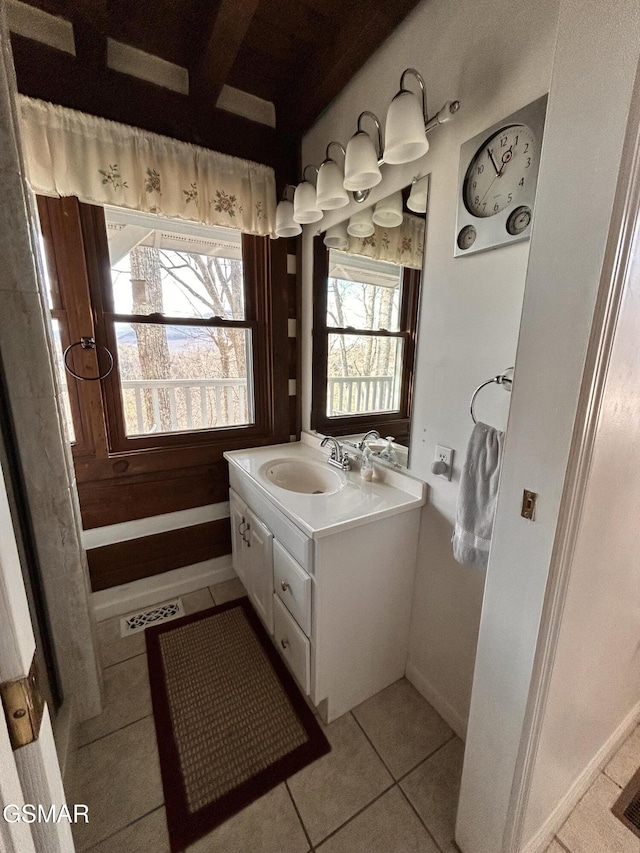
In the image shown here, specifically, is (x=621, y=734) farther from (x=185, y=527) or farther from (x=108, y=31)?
(x=108, y=31)

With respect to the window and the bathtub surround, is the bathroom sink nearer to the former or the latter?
the window

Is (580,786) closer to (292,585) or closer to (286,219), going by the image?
(292,585)

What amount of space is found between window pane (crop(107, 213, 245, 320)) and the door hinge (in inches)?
64.6

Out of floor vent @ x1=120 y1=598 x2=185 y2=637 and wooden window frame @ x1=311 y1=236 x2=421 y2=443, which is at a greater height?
wooden window frame @ x1=311 y1=236 x2=421 y2=443

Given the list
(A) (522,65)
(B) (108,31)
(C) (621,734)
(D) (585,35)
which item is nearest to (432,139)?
(A) (522,65)

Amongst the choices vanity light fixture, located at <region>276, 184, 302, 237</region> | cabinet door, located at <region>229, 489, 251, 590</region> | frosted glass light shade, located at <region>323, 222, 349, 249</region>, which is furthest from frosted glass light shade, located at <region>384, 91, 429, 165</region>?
cabinet door, located at <region>229, 489, 251, 590</region>

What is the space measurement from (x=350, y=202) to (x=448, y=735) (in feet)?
7.23

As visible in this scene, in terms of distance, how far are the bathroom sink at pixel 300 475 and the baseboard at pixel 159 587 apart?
0.73 m

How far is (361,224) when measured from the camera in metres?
1.50

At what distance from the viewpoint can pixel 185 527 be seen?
1.97 m

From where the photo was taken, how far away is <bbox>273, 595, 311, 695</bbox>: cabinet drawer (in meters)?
1.28

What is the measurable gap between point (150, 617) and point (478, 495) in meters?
1.78

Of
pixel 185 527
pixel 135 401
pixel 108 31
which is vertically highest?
pixel 108 31

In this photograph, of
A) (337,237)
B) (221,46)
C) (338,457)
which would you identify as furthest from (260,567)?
(221,46)
